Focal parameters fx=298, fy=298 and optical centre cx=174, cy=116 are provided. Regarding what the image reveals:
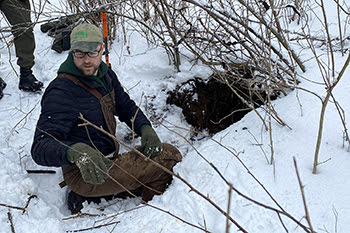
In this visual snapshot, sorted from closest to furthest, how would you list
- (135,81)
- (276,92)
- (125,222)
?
(125,222)
(276,92)
(135,81)

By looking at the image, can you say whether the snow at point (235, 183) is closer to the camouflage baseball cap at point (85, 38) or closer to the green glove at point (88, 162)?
the green glove at point (88, 162)

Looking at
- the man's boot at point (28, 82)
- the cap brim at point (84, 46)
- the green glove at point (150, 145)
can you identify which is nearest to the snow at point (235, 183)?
the green glove at point (150, 145)

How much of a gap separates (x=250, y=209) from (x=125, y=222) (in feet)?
2.86

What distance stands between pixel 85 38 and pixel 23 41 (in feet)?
5.41

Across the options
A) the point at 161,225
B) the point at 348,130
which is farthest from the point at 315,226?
the point at 161,225

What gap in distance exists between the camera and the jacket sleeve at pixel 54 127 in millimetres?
2137

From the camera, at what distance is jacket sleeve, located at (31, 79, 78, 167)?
84.1 inches

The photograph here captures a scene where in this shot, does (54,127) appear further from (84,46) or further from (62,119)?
(84,46)

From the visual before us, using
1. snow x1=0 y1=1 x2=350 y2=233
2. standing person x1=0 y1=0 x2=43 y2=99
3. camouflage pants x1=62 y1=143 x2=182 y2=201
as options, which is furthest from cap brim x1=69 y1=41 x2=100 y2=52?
standing person x1=0 y1=0 x2=43 y2=99

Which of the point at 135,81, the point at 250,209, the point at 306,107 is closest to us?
the point at 250,209

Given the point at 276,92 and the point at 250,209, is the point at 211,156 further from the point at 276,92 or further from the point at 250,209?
the point at 276,92

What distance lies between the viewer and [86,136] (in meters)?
2.46

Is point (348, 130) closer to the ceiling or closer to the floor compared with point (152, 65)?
closer to the ceiling

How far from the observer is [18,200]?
2.25 metres
